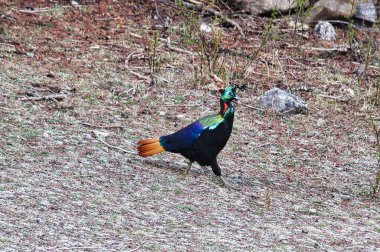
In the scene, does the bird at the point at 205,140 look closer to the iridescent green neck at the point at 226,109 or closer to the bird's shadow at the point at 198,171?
the iridescent green neck at the point at 226,109

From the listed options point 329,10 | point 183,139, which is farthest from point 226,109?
point 329,10

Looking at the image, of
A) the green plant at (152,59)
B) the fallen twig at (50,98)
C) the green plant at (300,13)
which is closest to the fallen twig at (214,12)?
the green plant at (300,13)

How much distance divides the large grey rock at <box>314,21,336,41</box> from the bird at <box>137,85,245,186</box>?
475 cm

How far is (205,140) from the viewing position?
676 cm

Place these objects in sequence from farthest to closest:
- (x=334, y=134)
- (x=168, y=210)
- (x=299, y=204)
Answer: (x=334, y=134)
(x=299, y=204)
(x=168, y=210)

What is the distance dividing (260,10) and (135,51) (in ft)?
7.12

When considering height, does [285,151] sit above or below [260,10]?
below

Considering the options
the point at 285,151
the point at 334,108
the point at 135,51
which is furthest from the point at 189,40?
the point at 285,151

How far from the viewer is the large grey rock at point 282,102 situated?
29.5ft

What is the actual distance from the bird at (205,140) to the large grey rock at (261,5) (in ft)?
16.1

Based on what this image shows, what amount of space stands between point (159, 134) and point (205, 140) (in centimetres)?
131

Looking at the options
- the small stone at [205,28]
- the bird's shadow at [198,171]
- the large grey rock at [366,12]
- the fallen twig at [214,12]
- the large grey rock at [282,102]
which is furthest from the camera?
the large grey rock at [366,12]

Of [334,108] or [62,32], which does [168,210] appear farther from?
[62,32]

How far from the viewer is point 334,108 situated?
931cm
